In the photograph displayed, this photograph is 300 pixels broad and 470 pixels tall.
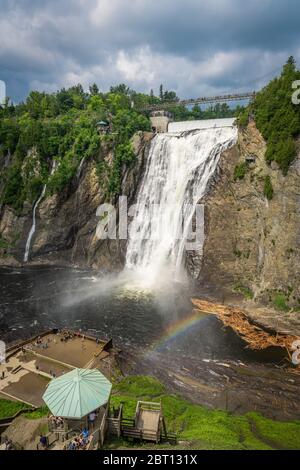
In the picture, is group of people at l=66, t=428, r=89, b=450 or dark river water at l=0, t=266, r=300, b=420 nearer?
group of people at l=66, t=428, r=89, b=450

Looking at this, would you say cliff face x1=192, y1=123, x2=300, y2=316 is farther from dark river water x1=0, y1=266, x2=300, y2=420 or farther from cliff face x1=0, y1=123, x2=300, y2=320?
dark river water x1=0, y1=266, x2=300, y2=420

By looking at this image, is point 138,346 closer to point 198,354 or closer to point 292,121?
point 198,354

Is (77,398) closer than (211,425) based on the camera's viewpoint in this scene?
Yes

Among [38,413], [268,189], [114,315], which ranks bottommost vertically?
[38,413]

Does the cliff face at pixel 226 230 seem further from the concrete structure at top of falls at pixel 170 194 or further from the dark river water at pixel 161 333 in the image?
the dark river water at pixel 161 333

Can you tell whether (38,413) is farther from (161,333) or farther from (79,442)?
(161,333)

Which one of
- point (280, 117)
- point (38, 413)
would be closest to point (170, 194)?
point (280, 117)

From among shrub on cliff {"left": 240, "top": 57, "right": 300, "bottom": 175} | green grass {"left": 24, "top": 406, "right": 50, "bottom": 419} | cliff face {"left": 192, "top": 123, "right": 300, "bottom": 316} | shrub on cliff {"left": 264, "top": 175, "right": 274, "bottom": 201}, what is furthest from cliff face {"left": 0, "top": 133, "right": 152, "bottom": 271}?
green grass {"left": 24, "top": 406, "right": 50, "bottom": 419}

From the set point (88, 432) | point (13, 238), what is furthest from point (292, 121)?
point (13, 238)
